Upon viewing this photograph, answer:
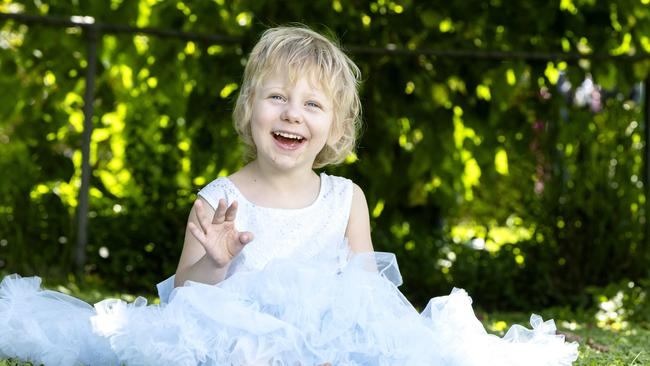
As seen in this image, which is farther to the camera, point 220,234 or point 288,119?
point 288,119

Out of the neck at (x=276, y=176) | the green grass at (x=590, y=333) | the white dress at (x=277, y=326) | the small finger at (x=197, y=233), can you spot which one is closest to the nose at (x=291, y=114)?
the neck at (x=276, y=176)

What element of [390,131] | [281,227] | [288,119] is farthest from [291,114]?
[390,131]

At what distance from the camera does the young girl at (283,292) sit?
1.78m

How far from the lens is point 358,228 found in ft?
7.95

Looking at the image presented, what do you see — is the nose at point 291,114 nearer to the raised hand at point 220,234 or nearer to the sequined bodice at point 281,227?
the sequined bodice at point 281,227

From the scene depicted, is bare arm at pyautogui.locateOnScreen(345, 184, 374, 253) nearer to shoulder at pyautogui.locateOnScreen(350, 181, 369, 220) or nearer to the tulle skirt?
shoulder at pyautogui.locateOnScreen(350, 181, 369, 220)

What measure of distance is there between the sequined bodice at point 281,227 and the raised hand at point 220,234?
Answer: 0.25 m

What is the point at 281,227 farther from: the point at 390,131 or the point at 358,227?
the point at 390,131

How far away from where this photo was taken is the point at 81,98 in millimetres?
4027

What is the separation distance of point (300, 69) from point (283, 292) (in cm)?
59

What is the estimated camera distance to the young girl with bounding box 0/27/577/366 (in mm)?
1777

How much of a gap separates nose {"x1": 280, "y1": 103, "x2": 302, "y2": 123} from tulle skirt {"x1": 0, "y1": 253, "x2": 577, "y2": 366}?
36 centimetres

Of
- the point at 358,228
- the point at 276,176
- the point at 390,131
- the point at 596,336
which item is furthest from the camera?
the point at 390,131

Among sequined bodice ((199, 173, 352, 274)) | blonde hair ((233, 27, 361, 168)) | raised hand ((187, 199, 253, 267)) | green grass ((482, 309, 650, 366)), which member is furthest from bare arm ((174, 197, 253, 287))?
green grass ((482, 309, 650, 366))
